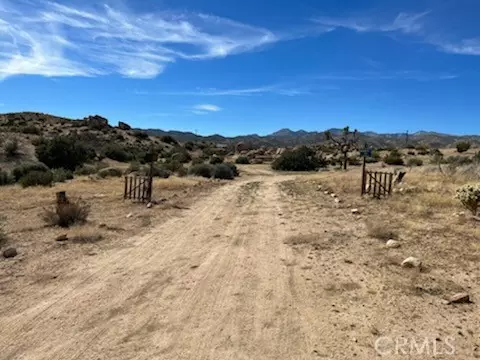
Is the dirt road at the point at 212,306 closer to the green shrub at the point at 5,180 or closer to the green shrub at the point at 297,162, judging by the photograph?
the green shrub at the point at 5,180

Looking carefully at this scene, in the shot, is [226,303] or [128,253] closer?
[226,303]

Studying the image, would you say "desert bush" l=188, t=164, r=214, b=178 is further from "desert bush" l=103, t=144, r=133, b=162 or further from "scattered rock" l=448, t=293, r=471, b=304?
"scattered rock" l=448, t=293, r=471, b=304

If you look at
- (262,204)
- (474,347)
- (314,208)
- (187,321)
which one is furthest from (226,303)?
(262,204)

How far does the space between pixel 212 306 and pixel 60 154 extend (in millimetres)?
41279

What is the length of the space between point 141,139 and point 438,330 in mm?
74557

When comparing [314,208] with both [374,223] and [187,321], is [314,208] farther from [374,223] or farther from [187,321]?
[187,321]

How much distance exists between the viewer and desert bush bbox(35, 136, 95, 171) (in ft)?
144

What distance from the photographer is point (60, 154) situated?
44094mm

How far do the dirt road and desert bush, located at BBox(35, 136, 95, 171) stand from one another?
35.8m

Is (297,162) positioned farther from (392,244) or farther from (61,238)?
(61,238)

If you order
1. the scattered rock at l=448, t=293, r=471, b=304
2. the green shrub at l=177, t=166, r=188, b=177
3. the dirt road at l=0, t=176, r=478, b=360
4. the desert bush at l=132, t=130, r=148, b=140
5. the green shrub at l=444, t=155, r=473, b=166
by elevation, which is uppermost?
the desert bush at l=132, t=130, r=148, b=140

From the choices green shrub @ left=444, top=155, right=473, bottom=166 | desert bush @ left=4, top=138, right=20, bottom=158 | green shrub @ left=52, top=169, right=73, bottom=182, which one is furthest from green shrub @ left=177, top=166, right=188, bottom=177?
green shrub @ left=444, top=155, right=473, bottom=166

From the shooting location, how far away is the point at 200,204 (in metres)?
19.3

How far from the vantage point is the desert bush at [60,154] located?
144 feet
